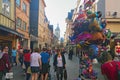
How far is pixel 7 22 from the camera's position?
33125 mm

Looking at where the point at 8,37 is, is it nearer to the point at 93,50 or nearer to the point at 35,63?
the point at 35,63

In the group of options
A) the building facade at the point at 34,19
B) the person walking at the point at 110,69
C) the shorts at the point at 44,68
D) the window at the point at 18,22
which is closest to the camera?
the person walking at the point at 110,69

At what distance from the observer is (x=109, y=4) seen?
37625 mm

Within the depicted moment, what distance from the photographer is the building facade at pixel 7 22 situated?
3059 centimetres

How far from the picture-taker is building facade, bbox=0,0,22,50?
3059 cm

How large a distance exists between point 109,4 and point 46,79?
22.7 metres

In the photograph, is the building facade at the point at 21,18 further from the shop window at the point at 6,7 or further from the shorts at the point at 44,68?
the shorts at the point at 44,68

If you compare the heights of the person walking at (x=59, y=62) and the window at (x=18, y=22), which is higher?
the window at (x=18, y=22)

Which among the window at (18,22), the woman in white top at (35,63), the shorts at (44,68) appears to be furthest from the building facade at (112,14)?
the woman in white top at (35,63)

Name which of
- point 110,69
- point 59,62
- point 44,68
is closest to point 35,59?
point 44,68

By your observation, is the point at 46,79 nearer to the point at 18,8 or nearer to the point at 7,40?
the point at 7,40

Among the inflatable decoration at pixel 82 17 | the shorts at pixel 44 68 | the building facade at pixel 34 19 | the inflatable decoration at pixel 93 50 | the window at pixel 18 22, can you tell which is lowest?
the shorts at pixel 44 68

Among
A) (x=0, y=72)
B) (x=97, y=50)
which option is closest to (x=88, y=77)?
(x=97, y=50)

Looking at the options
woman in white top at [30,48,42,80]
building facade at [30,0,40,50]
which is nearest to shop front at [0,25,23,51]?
woman in white top at [30,48,42,80]
